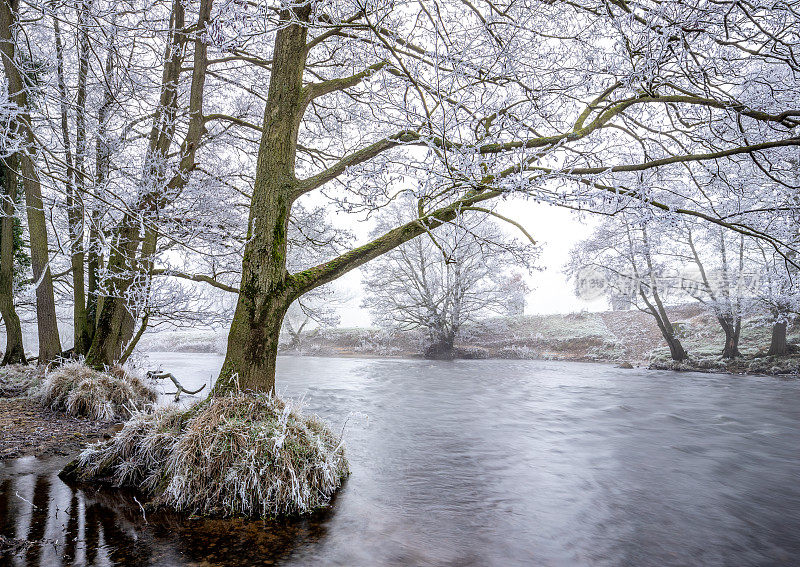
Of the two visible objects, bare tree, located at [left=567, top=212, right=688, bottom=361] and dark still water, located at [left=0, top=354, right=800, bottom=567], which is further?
bare tree, located at [left=567, top=212, right=688, bottom=361]

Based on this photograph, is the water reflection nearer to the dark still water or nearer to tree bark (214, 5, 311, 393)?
the dark still water

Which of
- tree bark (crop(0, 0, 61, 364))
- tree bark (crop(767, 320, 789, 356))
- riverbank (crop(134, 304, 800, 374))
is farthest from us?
riverbank (crop(134, 304, 800, 374))

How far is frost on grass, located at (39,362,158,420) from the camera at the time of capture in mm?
6535

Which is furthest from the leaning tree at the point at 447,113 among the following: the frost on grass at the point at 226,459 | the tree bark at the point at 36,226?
the frost on grass at the point at 226,459

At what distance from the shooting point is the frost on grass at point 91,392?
6535 mm

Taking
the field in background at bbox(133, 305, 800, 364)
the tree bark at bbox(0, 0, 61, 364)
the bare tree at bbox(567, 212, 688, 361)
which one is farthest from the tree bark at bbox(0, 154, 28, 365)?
the bare tree at bbox(567, 212, 688, 361)

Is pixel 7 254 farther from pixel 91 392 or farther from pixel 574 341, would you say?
pixel 574 341

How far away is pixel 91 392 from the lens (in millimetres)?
6621

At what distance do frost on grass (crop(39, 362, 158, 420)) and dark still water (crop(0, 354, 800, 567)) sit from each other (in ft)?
5.64

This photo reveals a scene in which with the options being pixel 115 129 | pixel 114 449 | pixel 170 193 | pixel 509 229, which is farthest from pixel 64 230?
pixel 509 229

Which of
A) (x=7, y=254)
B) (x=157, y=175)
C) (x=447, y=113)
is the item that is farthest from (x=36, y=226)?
(x=447, y=113)

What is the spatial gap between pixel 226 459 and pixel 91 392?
392cm

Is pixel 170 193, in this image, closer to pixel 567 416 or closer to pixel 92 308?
pixel 92 308

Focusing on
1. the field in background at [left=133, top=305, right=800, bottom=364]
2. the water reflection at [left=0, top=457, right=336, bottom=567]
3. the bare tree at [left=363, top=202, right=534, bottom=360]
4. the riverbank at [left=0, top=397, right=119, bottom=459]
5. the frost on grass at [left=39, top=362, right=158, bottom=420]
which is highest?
the bare tree at [left=363, top=202, right=534, bottom=360]
